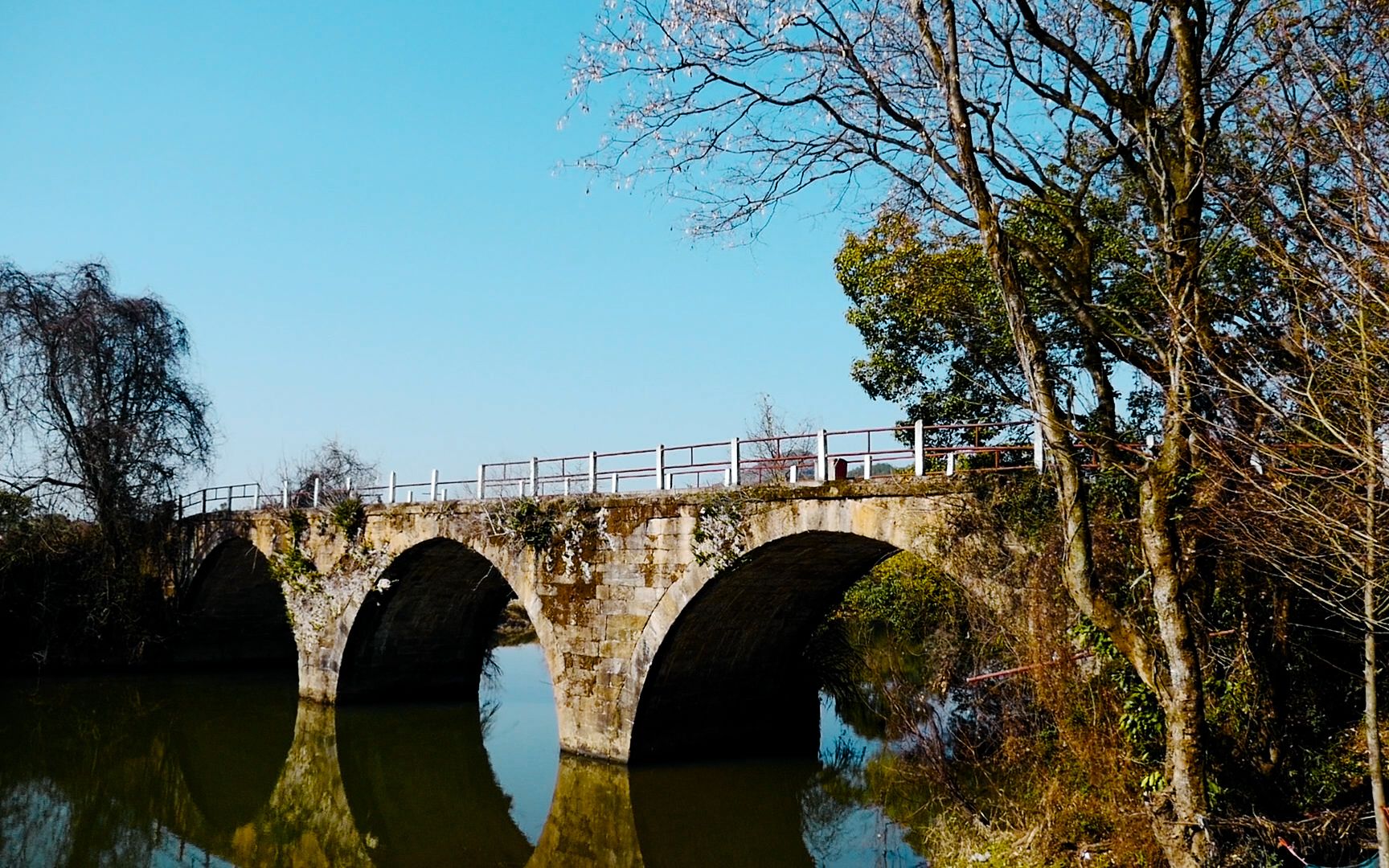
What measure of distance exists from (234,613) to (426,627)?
945 cm

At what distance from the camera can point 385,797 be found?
15.4 meters

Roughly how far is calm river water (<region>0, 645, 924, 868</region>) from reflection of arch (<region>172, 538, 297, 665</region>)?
518cm

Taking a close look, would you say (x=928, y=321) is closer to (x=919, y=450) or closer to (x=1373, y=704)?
(x=919, y=450)

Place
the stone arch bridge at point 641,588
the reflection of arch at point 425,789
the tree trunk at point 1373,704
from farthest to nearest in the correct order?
the reflection of arch at point 425,789 < the stone arch bridge at point 641,588 < the tree trunk at point 1373,704

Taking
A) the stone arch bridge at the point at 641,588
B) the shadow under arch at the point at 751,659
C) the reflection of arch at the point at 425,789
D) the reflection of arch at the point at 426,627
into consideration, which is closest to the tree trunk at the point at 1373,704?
the stone arch bridge at the point at 641,588

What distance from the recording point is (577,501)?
15.0m

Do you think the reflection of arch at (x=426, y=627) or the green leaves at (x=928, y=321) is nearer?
the green leaves at (x=928, y=321)

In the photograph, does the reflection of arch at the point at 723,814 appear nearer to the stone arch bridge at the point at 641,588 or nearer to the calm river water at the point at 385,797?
the calm river water at the point at 385,797

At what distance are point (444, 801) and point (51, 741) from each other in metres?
8.74

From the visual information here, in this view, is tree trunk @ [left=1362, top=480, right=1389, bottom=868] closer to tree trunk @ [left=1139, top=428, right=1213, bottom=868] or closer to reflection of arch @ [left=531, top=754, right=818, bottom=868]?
tree trunk @ [left=1139, top=428, right=1213, bottom=868]

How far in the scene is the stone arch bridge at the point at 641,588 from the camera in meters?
11.6

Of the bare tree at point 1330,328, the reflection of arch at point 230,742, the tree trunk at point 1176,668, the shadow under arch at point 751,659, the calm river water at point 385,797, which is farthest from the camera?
the reflection of arch at point 230,742

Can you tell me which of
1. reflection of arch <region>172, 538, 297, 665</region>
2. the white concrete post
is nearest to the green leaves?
the white concrete post

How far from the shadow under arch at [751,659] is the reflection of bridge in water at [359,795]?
0.63 meters
